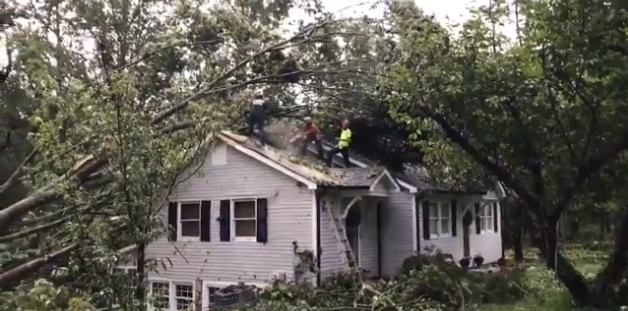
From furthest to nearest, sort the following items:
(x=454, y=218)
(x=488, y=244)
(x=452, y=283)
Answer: (x=488, y=244) → (x=454, y=218) → (x=452, y=283)

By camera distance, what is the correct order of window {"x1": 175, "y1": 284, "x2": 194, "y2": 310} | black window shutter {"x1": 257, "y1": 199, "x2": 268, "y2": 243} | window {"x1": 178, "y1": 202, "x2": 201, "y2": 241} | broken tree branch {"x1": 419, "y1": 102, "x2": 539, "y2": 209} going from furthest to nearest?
1. window {"x1": 178, "y1": 202, "x2": 201, "y2": 241}
2. window {"x1": 175, "y1": 284, "x2": 194, "y2": 310}
3. black window shutter {"x1": 257, "y1": 199, "x2": 268, "y2": 243}
4. broken tree branch {"x1": 419, "y1": 102, "x2": 539, "y2": 209}

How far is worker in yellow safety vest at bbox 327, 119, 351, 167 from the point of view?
17.7 meters

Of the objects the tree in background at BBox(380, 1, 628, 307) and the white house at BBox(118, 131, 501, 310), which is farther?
the white house at BBox(118, 131, 501, 310)

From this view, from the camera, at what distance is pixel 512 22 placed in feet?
38.5

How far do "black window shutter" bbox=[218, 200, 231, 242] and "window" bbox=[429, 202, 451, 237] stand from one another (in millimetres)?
6381

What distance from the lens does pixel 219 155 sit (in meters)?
17.3

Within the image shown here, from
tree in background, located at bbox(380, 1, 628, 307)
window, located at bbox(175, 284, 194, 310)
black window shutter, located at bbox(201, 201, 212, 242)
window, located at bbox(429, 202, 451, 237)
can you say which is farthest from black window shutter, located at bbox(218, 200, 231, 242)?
window, located at bbox(429, 202, 451, 237)

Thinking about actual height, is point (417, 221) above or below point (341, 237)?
above

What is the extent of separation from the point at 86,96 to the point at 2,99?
10490 millimetres

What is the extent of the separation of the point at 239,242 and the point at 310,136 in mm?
3519

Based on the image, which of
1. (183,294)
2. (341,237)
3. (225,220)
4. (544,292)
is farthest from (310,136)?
(544,292)

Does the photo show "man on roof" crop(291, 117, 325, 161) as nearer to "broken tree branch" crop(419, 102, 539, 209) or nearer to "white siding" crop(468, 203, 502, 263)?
"broken tree branch" crop(419, 102, 539, 209)

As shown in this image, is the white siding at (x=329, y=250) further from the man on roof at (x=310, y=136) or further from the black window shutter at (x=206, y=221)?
the black window shutter at (x=206, y=221)

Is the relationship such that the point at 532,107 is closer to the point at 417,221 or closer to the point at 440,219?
the point at 417,221
